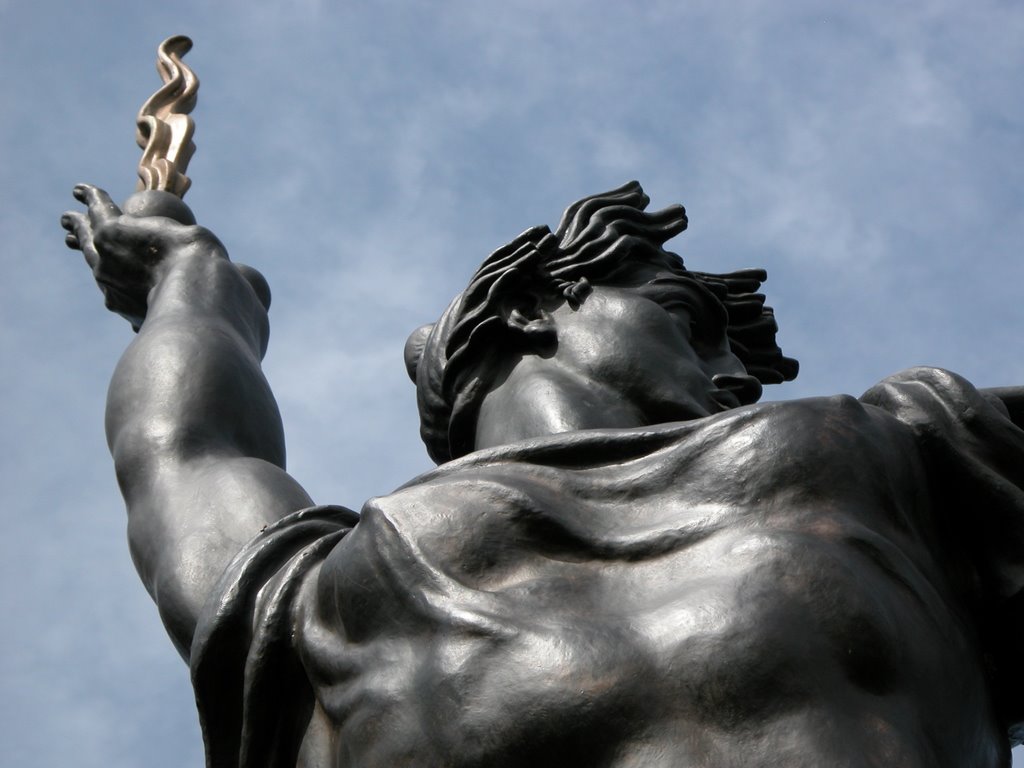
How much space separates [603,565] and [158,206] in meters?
3.32

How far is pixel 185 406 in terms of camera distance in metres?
6.91

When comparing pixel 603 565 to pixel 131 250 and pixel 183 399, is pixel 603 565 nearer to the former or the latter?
pixel 183 399

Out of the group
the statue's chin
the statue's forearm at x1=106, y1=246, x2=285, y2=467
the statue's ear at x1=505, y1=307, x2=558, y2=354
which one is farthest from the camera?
the statue's chin

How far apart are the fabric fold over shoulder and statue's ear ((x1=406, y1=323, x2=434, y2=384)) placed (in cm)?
162

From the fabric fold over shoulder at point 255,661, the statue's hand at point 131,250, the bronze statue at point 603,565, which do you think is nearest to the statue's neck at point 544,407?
the bronze statue at point 603,565

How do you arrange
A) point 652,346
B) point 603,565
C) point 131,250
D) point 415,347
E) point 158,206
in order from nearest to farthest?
1. point 603,565
2. point 652,346
3. point 415,347
4. point 131,250
5. point 158,206

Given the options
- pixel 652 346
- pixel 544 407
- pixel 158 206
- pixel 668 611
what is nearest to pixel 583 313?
pixel 652 346

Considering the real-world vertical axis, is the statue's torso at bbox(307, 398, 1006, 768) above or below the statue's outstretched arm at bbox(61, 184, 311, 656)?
below

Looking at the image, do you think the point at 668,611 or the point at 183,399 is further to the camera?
the point at 183,399

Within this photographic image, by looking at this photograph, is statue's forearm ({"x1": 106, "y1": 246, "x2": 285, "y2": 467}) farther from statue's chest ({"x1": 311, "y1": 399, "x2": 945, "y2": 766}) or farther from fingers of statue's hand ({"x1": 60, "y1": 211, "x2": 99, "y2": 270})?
statue's chest ({"x1": 311, "y1": 399, "x2": 945, "y2": 766})

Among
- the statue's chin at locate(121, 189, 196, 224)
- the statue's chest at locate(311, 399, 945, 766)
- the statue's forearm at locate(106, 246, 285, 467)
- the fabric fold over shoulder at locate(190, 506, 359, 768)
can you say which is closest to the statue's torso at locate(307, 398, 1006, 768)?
the statue's chest at locate(311, 399, 945, 766)

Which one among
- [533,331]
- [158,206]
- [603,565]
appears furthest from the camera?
[158,206]

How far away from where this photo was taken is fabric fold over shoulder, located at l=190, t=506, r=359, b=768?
221 inches

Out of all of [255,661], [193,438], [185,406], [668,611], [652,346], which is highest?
[185,406]
